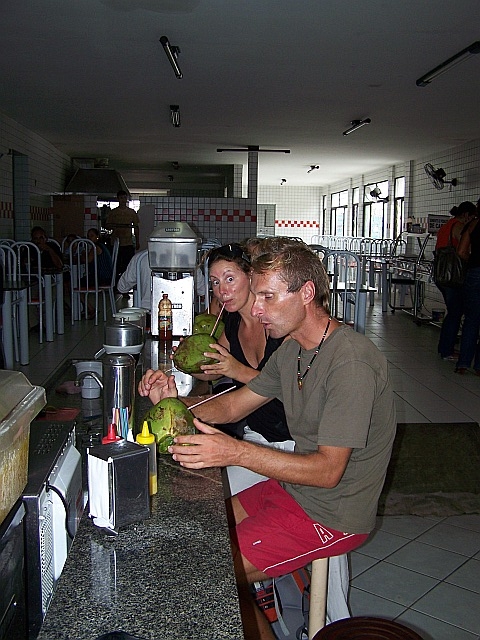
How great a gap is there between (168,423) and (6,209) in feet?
26.5

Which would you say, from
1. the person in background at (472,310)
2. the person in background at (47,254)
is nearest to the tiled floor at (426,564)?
the person in background at (472,310)

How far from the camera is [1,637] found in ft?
2.96

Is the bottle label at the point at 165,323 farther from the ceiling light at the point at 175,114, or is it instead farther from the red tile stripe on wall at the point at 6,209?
the red tile stripe on wall at the point at 6,209

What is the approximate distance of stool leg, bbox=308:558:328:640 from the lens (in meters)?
1.72

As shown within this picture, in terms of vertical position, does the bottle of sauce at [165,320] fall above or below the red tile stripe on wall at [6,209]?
below

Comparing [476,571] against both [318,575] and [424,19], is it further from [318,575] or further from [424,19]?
[424,19]

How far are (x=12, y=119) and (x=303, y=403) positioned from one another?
26.9 feet

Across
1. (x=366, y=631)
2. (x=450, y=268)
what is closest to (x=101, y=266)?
(x=450, y=268)

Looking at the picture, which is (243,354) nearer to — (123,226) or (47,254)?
(47,254)

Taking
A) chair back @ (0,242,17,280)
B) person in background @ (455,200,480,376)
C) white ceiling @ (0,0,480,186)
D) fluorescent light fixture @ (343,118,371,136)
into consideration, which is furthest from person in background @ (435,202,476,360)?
chair back @ (0,242,17,280)

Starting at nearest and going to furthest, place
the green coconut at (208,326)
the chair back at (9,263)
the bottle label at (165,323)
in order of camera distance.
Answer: the green coconut at (208,326)
the bottle label at (165,323)
the chair back at (9,263)

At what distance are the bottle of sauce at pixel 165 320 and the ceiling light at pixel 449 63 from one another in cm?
336

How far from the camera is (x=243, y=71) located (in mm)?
5922

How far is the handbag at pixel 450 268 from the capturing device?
589 cm
